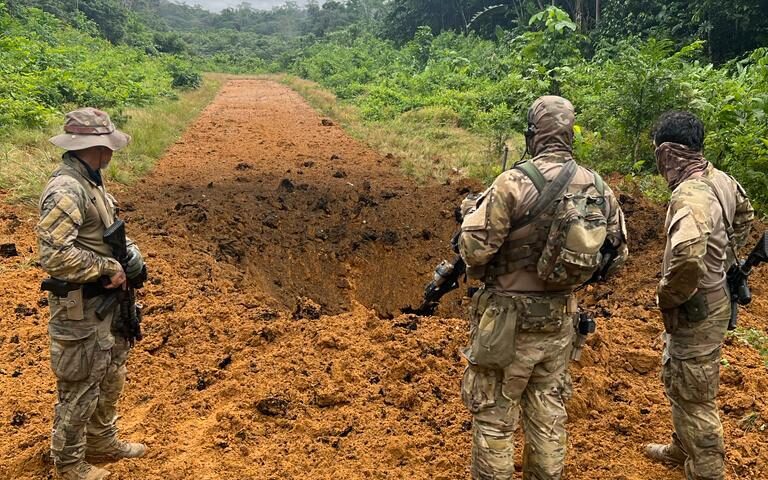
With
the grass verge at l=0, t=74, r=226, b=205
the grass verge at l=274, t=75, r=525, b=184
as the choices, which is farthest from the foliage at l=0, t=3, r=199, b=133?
the grass verge at l=274, t=75, r=525, b=184

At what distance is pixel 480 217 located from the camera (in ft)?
8.71

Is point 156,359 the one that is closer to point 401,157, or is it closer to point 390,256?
point 390,256

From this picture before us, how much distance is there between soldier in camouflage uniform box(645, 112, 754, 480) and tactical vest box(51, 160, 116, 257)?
2.82m

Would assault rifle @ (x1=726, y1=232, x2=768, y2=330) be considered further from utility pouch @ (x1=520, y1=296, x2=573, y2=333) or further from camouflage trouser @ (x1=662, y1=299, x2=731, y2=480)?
utility pouch @ (x1=520, y1=296, x2=573, y2=333)

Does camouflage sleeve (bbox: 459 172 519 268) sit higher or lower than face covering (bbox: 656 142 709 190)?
lower

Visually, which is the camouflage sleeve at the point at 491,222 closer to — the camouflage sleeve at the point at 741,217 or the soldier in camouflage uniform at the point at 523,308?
the soldier in camouflage uniform at the point at 523,308

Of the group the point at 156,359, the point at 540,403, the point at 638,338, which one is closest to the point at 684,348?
the point at 540,403

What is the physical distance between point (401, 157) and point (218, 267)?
5.66m

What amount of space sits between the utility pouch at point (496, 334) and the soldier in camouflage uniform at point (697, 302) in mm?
794

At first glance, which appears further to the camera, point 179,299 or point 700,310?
point 179,299

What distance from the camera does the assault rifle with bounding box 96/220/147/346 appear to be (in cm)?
293

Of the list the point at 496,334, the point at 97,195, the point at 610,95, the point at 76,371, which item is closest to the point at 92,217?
the point at 97,195

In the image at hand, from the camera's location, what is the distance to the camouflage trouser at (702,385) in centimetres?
290

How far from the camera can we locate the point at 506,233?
8.65ft
